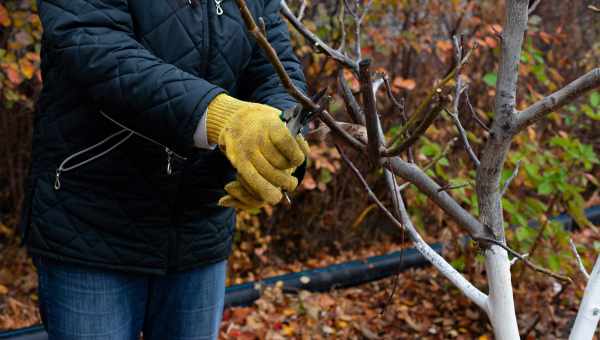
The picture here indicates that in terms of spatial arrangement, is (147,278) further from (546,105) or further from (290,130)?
(546,105)

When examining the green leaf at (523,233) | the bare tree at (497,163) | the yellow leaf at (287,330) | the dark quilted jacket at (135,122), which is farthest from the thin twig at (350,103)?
the yellow leaf at (287,330)

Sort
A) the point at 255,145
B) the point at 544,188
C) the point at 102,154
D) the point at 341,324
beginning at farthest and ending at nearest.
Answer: the point at 341,324, the point at 544,188, the point at 102,154, the point at 255,145

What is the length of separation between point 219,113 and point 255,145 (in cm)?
12

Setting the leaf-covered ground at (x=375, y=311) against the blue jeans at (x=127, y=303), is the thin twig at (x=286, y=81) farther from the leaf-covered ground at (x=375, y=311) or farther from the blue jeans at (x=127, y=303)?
the leaf-covered ground at (x=375, y=311)

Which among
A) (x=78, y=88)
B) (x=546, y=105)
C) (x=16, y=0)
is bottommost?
(x=78, y=88)

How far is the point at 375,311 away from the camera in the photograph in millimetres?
3303

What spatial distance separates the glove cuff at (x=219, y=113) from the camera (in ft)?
3.92

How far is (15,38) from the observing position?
9.20 ft

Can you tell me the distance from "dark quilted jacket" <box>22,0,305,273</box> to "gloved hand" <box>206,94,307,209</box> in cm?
5

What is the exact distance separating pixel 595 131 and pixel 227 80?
4750 mm

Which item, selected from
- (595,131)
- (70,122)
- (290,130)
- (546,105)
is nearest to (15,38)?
(70,122)

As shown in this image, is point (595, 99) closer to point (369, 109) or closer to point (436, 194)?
point (436, 194)

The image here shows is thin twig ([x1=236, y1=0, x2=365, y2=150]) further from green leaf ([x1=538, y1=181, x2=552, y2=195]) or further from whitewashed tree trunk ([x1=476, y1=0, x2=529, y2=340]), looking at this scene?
green leaf ([x1=538, y1=181, x2=552, y2=195])

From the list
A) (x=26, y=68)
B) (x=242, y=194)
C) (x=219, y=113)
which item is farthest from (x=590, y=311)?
(x=26, y=68)
